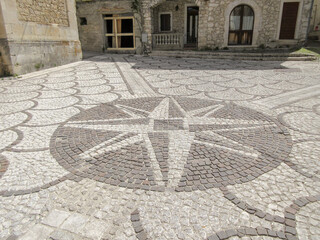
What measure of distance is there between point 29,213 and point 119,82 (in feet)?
16.8

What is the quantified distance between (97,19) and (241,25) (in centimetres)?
899

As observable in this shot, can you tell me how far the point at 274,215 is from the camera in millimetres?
1820

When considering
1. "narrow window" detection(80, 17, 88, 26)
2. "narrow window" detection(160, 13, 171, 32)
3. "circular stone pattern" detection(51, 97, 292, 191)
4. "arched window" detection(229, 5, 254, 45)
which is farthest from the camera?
"narrow window" detection(80, 17, 88, 26)

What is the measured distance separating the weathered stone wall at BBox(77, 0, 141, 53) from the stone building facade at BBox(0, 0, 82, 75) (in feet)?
15.1

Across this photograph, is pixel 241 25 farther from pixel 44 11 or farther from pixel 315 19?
pixel 44 11

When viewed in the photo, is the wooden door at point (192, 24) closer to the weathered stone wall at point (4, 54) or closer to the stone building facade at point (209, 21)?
the stone building facade at point (209, 21)

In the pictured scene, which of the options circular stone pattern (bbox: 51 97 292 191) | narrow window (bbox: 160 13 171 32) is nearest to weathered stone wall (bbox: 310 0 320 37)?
narrow window (bbox: 160 13 171 32)

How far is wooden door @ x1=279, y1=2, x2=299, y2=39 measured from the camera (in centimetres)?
1229

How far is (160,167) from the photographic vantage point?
2.47 meters

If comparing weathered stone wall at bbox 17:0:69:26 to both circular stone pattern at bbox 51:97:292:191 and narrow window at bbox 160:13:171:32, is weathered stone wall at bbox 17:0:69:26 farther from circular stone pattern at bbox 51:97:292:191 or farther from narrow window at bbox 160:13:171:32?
narrow window at bbox 160:13:171:32

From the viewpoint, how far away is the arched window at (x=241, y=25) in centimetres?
1324

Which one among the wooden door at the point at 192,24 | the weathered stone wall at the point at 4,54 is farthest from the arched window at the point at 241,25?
the weathered stone wall at the point at 4,54

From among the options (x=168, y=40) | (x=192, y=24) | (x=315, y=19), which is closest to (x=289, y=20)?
(x=192, y=24)

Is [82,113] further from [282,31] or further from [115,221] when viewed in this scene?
[282,31]
